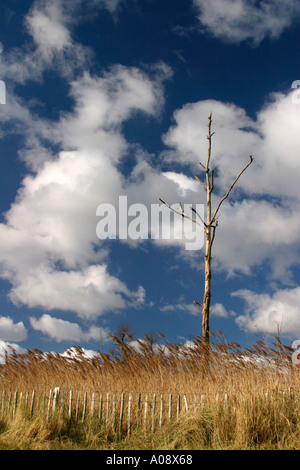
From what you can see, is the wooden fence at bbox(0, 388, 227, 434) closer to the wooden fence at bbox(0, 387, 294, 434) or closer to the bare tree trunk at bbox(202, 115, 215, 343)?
the wooden fence at bbox(0, 387, 294, 434)

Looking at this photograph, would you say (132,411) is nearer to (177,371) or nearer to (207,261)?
(177,371)

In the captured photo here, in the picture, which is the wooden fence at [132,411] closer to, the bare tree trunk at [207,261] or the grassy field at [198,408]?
the grassy field at [198,408]

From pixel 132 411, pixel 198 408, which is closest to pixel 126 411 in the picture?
pixel 132 411

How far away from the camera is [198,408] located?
6328 millimetres

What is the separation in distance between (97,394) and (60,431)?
256cm

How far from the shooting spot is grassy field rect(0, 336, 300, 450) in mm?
5641

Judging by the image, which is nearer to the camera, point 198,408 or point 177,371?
point 198,408

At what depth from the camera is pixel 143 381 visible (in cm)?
853

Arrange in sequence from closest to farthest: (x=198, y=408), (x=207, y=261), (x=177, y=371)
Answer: (x=198, y=408)
(x=177, y=371)
(x=207, y=261)

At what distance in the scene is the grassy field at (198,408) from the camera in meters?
5.64

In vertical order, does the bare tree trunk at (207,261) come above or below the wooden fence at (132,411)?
above

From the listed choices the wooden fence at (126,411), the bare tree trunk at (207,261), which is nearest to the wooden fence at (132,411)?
the wooden fence at (126,411)
